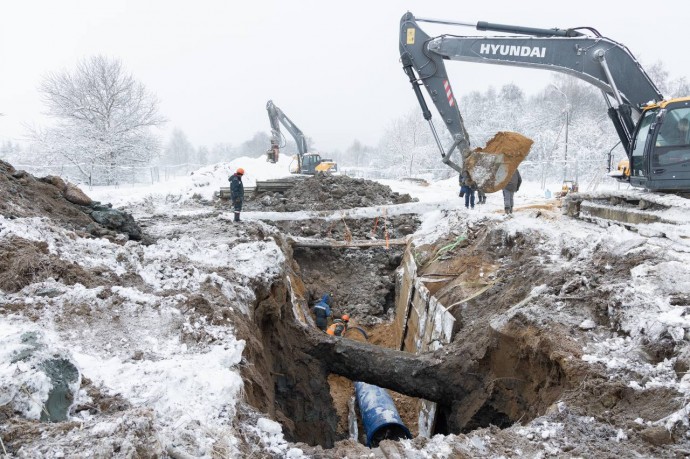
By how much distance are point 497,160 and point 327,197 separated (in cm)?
824

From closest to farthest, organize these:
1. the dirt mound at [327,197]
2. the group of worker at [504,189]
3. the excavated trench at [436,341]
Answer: the excavated trench at [436,341], the group of worker at [504,189], the dirt mound at [327,197]

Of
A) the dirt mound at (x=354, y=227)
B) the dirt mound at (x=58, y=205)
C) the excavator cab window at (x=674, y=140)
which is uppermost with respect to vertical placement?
the excavator cab window at (x=674, y=140)

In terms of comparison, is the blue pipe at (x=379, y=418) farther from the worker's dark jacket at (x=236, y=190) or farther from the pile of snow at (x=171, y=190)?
the pile of snow at (x=171, y=190)

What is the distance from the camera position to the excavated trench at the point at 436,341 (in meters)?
4.82

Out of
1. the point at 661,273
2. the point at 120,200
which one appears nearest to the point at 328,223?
the point at 120,200

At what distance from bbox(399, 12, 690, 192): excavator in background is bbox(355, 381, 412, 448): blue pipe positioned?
14.4 feet

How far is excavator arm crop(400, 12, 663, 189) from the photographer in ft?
26.5

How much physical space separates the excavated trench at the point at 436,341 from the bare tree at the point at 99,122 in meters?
21.8

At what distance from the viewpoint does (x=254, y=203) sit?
1708cm

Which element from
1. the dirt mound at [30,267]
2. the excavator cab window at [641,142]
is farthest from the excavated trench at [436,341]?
the excavator cab window at [641,142]

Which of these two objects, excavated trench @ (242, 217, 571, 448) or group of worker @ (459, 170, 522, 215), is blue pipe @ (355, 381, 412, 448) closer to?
excavated trench @ (242, 217, 571, 448)

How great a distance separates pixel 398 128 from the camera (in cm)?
5703

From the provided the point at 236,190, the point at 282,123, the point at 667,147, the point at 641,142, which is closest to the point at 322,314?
the point at 236,190

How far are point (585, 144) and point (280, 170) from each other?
89.8 feet
